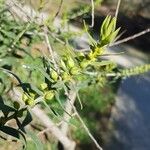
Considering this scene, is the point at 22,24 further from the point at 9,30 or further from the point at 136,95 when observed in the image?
the point at 136,95

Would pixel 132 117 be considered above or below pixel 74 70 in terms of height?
below

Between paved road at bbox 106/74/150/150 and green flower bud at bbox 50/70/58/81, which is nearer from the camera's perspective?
green flower bud at bbox 50/70/58/81

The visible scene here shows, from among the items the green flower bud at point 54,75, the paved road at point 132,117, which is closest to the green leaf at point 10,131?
the green flower bud at point 54,75

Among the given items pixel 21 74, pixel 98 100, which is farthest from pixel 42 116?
pixel 98 100

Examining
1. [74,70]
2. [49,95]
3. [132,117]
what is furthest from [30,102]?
[132,117]

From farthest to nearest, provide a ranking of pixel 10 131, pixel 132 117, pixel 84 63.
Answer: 1. pixel 132 117
2. pixel 10 131
3. pixel 84 63

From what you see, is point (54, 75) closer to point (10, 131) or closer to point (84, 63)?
point (84, 63)

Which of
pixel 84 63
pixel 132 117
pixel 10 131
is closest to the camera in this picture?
pixel 84 63

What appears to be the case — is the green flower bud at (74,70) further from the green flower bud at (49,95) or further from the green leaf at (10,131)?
the green leaf at (10,131)

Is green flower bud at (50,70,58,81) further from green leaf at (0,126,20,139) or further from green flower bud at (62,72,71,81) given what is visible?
green leaf at (0,126,20,139)

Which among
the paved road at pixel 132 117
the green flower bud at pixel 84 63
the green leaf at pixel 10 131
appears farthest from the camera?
the paved road at pixel 132 117

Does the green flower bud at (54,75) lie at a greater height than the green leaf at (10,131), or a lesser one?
greater

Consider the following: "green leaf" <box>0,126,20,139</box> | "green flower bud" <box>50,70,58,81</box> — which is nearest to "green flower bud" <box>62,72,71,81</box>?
"green flower bud" <box>50,70,58,81</box>
